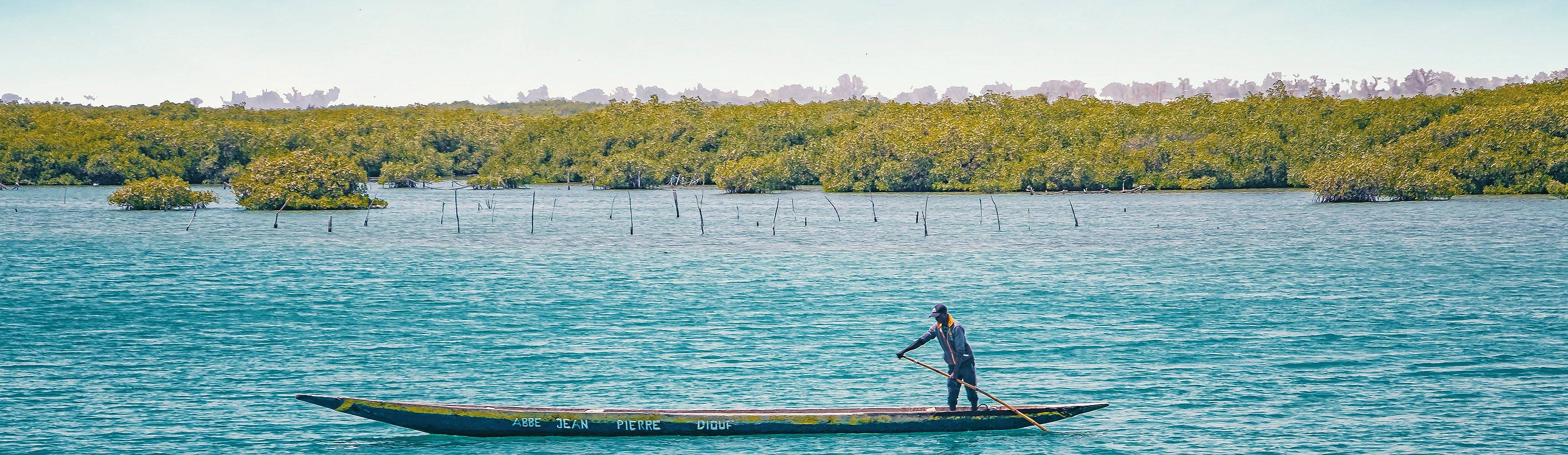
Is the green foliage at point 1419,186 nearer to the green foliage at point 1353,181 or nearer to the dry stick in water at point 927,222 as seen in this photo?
the green foliage at point 1353,181

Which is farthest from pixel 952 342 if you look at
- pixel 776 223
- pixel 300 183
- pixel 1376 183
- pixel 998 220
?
pixel 1376 183

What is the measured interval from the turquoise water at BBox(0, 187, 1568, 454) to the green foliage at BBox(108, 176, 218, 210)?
106 feet

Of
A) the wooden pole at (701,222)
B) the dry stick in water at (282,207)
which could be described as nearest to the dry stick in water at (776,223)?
the wooden pole at (701,222)

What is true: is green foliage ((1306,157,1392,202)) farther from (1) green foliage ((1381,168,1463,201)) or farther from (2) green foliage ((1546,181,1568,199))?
(2) green foliage ((1546,181,1568,199))

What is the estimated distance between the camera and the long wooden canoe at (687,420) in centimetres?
3002

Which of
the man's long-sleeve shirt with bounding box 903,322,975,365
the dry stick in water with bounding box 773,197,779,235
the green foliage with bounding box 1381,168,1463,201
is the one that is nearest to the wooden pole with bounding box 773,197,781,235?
the dry stick in water with bounding box 773,197,779,235

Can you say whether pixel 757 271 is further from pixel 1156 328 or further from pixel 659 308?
pixel 1156 328

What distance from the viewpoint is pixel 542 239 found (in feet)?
348

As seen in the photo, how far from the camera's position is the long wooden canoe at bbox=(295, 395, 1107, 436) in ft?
98.5

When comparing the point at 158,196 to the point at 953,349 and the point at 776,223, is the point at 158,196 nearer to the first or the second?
the point at 776,223

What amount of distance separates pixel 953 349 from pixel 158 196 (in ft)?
438

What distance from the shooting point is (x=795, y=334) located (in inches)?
1960

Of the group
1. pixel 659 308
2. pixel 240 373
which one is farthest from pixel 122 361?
pixel 659 308

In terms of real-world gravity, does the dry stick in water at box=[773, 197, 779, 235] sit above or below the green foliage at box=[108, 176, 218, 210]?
below
